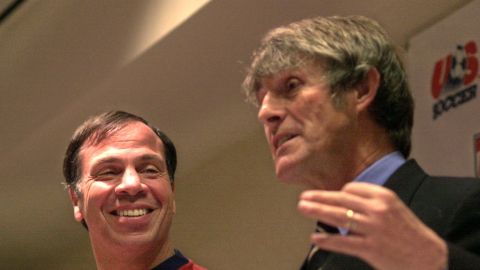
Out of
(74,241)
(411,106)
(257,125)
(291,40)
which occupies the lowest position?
(74,241)

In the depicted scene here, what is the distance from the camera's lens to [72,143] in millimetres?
2477

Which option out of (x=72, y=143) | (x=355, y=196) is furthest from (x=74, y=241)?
(x=355, y=196)

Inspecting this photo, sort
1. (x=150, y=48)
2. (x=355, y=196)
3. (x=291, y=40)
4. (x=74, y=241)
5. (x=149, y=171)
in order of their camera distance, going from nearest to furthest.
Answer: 1. (x=355, y=196)
2. (x=291, y=40)
3. (x=149, y=171)
4. (x=150, y=48)
5. (x=74, y=241)

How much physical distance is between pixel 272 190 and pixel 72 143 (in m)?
1.78

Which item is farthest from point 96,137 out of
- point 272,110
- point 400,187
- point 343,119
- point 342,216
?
A: point 342,216

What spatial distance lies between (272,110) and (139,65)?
A: 2127 millimetres

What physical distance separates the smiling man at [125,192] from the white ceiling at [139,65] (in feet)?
4.25

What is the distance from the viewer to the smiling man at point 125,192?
7.51ft

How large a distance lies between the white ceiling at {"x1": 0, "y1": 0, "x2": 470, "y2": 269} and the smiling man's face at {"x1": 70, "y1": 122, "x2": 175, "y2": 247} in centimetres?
134

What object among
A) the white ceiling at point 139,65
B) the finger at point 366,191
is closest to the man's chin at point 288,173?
the finger at point 366,191

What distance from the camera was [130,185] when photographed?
232 centimetres

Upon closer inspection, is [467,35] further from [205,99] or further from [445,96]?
[205,99]

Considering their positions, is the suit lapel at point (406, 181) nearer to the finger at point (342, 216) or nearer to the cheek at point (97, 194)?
the finger at point (342, 216)

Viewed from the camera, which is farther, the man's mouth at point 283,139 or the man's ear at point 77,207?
the man's ear at point 77,207
